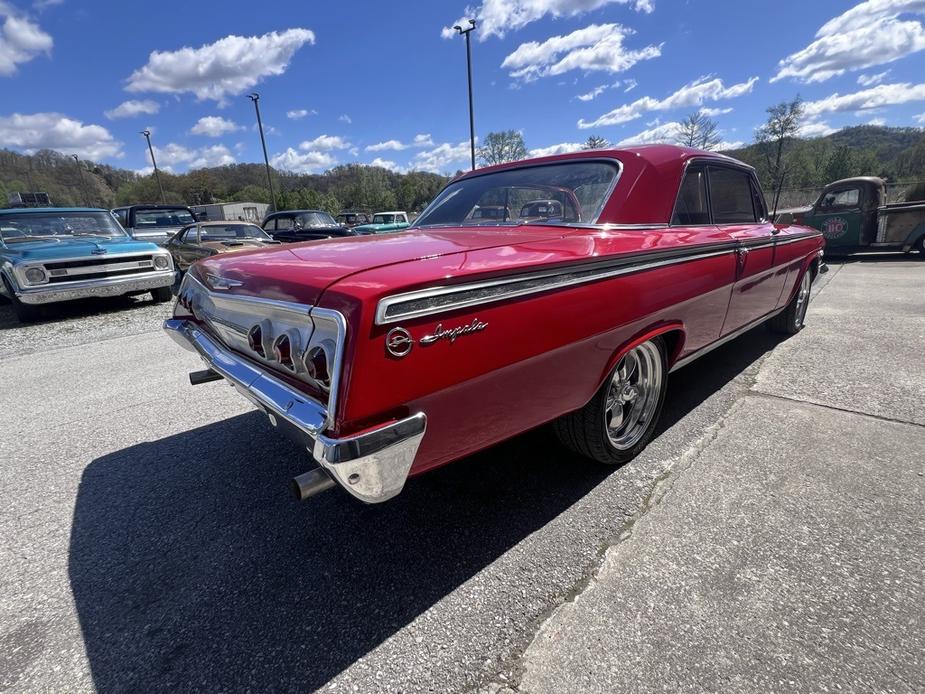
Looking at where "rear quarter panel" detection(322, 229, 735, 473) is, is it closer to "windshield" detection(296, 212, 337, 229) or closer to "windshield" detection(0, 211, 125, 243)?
"windshield" detection(0, 211, 125, 243)

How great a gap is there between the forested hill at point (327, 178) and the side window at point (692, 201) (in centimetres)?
5130

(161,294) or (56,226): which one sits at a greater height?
(56,226)

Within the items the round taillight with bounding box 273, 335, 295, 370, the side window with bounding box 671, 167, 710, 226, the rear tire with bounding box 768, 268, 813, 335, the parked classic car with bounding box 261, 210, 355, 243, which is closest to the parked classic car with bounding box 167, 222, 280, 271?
the parked classic car with bounding box 261, 210, 355, 243

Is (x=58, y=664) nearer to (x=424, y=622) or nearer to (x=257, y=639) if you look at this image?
(x=257, y=639)

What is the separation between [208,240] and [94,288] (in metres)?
2.88

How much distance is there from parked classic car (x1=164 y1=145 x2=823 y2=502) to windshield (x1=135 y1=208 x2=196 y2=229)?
1120 cm

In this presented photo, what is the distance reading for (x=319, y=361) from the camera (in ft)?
4.67

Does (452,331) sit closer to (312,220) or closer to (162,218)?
(312,220)

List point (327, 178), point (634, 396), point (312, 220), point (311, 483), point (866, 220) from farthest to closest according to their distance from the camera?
point (327, 178) → point (312, 220) → point (866, 220) → point (634, 396) → point (311, 483)

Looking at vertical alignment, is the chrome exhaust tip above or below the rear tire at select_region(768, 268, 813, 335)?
above

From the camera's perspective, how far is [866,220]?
10703 millimetres

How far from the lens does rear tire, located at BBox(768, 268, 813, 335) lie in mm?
4527

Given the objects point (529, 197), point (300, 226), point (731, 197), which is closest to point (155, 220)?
point (300, 226)

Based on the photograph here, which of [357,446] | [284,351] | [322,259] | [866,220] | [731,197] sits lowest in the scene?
[866,220]
